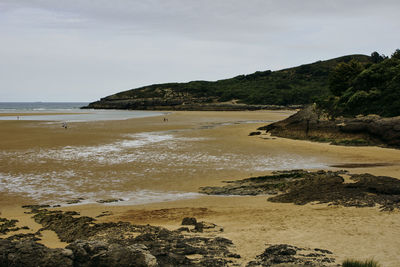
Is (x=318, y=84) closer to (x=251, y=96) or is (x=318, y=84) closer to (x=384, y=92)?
(x=251, y=96)

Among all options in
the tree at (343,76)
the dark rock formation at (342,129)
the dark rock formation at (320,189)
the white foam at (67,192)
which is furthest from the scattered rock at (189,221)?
the tree at (343,76)

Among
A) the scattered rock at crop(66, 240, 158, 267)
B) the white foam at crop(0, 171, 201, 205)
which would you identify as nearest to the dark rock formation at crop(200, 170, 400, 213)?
the white foam at crop(0, 171, 201, 205)

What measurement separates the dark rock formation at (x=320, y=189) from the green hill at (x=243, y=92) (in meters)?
73.1

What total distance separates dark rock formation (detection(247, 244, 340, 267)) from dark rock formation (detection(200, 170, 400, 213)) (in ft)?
12.2

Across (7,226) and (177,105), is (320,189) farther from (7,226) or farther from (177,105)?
(177,105)

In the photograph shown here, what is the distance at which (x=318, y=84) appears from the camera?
344 feet

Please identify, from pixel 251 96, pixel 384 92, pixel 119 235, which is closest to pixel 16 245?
pixel 119 235

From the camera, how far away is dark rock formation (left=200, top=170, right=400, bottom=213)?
966cm

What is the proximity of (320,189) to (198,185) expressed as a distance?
434 cm

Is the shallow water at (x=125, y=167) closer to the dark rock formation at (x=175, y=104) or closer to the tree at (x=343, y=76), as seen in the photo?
the tree at (x=343, y=76)

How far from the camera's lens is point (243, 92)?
102688mm

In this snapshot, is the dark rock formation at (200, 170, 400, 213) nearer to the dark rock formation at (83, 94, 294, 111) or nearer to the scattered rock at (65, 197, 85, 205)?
the scattered rock at (65, 197, 85, 205)

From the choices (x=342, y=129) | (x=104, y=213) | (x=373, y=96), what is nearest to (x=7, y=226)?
(x=104, y=213)

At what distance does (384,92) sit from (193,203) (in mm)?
22735
